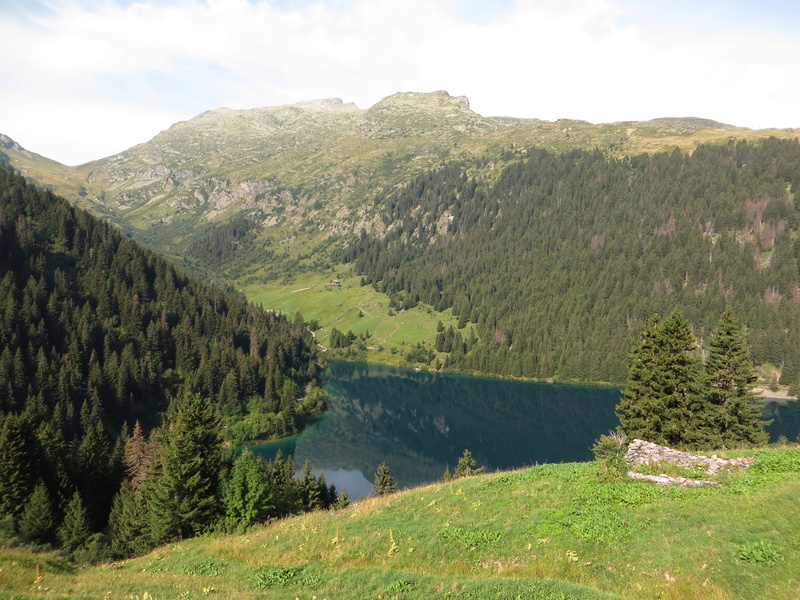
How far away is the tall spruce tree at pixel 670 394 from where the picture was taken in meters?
47.1

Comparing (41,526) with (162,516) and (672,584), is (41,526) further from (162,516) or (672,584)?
(672,584)

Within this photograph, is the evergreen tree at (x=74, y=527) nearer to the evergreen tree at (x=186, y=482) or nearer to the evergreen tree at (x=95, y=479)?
the evergreen tree at (x=186, y=482)

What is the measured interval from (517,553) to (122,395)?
132 meters

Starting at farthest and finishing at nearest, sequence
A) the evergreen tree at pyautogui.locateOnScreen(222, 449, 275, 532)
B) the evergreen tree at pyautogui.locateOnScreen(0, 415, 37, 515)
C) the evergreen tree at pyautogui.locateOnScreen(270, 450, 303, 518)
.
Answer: the evergreen tree at pyautogui.locateOnScreen(0, 415, 37, 515) → the evergreen tree at pyautogui.locateOnScreen(270, 450, 303, 518) → the evergreen tree at pyautogui.locateOnScreen(222, 449, 275, 532)

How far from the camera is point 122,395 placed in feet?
401

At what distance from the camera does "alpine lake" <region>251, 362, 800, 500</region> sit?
121688 mm

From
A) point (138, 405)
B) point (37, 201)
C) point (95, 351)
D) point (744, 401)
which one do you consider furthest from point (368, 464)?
point (37, 201)

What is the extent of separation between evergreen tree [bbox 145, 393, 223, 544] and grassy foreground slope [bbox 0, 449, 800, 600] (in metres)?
12.8

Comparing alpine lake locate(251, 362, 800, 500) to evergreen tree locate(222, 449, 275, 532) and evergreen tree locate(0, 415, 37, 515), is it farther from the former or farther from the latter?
evergreen tree locate(222, 449, 275, 532)

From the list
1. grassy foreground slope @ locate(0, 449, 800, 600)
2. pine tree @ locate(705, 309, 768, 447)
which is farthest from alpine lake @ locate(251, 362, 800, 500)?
grassy foreground slope @ locate(0, 449, 800, 600)

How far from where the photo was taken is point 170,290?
174 metres

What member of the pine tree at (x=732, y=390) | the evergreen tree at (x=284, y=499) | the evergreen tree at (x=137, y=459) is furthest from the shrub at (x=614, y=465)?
the evergreen tree at (x=137, y=459)

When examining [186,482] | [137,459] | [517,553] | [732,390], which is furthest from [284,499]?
[732,390]

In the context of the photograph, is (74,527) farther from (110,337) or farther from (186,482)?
(110,337)
